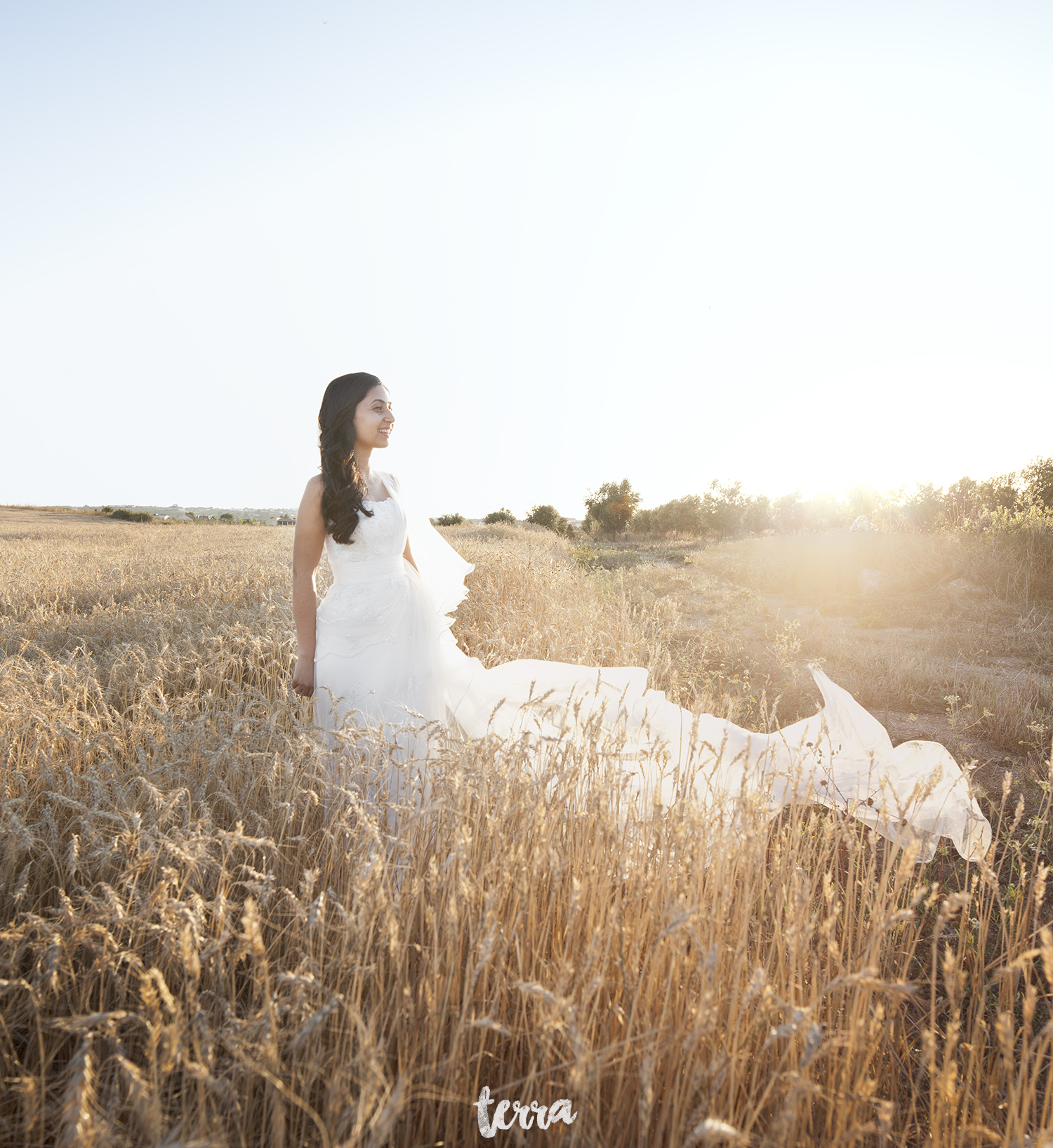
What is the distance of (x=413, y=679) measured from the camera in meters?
3.27

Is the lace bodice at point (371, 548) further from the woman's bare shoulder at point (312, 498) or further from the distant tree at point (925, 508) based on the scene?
the distant tree at point (925, 508)

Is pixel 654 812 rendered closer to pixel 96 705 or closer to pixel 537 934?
pixel 537 934

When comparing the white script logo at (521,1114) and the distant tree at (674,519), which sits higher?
the distant tree at (674,519)

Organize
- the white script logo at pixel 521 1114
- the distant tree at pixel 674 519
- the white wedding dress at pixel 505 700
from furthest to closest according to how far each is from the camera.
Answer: the distant tree at pixel 674 519 < the white wedding dress at pixel 505 700 < the white script logo at pixel 521 1114

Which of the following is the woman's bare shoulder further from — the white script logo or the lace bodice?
the white script logo

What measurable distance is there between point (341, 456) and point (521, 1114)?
2936mm

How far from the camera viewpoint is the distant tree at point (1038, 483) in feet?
46.7

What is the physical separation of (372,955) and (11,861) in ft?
3.87

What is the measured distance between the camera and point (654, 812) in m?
1.67

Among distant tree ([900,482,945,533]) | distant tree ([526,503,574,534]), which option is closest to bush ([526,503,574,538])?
distant tree ([526,503,574,534])

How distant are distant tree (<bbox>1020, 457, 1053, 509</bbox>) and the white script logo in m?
16.7

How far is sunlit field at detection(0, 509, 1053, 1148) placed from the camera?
111 cm

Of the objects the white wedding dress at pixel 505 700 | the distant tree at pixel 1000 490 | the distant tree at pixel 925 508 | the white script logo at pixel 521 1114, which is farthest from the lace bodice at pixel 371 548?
the distant tree at pixel 1000 490

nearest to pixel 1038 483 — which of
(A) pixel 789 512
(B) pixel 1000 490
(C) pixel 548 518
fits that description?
(B) pixel 1000 490
